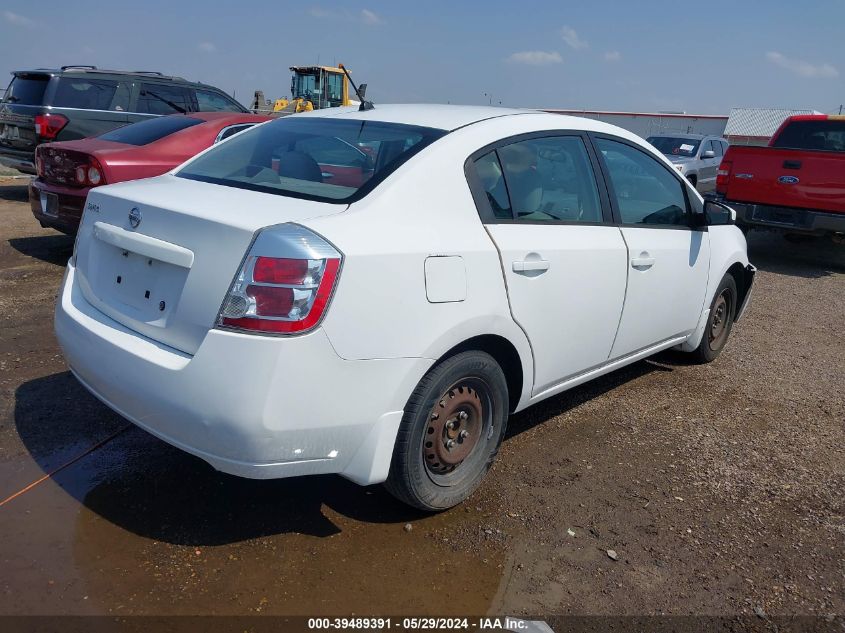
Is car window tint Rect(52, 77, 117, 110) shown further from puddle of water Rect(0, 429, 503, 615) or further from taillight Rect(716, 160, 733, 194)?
taillight Rect(716, 160, 733, 194)

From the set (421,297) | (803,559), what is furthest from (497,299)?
(803,559)

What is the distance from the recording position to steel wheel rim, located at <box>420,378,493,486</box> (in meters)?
2.91

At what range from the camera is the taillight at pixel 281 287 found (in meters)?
2.37

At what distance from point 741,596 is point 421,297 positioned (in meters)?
1.67

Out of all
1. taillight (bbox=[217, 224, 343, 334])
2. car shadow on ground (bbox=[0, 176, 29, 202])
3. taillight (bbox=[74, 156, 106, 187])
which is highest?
taillight (bbox=[217, 224, 343, 334])

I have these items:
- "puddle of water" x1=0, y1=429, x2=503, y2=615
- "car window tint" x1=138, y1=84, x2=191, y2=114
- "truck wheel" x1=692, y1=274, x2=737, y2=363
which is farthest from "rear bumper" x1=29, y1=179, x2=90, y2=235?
"truck wheel" x1=692, y1=274, x2=737, y2=363

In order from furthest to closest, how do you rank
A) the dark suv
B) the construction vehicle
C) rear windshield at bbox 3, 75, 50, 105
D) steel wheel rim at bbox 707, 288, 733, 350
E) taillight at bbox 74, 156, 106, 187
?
the construction vehicle → rear windshield at bbox 3, 75, 50, 105 → the dark suv → taillight at bbox 74, 156, 106, 187 → steel wheel rim at bbox 707, 288, 733, 350

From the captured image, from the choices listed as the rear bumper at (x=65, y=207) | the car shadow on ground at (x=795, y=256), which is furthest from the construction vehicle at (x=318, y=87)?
the rear bumper at (x=65, y=207)

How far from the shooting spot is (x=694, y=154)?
1412 cm

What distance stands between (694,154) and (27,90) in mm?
11712

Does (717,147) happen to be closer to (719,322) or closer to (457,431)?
(719,322)

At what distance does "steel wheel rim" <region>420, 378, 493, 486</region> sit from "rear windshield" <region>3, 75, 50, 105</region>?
367 inches

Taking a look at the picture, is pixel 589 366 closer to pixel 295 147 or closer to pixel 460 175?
pixel 460 175

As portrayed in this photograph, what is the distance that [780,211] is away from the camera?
904cm
